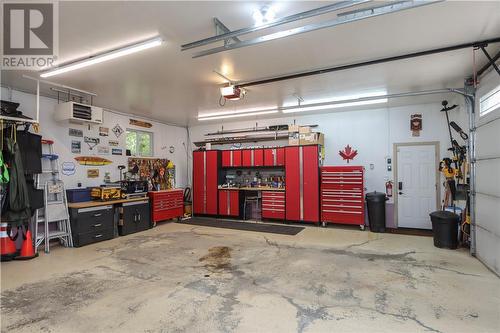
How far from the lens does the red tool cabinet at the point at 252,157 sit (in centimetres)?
729

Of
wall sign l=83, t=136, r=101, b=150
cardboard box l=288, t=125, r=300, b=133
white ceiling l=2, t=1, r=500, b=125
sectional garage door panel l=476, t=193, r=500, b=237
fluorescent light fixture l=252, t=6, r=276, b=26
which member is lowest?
sectional garage door panel l=476, t=193, r=500, b=237

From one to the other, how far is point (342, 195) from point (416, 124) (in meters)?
2.32

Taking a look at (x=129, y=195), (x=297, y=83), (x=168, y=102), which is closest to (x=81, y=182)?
(x=129, y=195)

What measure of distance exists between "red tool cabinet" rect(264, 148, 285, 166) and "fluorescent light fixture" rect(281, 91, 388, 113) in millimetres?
1124

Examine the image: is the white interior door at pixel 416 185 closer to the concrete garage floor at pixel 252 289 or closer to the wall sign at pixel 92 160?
the concrete garage floor at pixel 252 289

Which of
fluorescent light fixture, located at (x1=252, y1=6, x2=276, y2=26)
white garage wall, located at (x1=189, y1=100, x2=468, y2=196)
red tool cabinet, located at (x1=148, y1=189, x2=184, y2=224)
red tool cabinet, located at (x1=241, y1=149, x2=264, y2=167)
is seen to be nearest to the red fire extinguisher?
white garage wall, located at (x1=189, y1=100, x2=468, y2=196)

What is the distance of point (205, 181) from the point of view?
25.9 feet

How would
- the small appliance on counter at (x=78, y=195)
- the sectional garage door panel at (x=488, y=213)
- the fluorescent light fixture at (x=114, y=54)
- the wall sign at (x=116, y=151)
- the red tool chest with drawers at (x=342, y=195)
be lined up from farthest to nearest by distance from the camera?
the wall sign at (x=116, y=151) < the red tool chest with drawers at (x=342, y=195) < the small appliance on counter at (x=78, y=195) < the sectional garage door panel at (x=488, y=213) < the fluorescent light fixture at (x=114, y=54)

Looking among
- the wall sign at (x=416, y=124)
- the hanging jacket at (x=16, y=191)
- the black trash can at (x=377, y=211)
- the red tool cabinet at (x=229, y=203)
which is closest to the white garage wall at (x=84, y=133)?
the hanging jacket at (x=16, y=191)

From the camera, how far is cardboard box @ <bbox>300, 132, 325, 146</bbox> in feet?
21.7

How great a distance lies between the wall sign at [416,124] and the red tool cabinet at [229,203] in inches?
181

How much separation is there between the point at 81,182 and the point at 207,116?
3.39 meters

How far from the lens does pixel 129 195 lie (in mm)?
6105

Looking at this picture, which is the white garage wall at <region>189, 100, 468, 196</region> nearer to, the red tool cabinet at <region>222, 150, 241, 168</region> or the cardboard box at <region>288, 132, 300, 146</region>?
the cardboard box at <region>288, 132, 300, 146</region>
